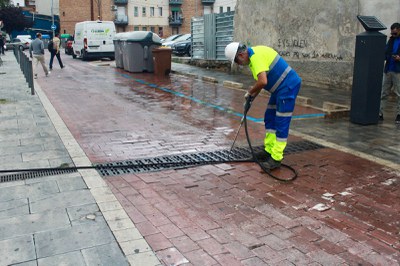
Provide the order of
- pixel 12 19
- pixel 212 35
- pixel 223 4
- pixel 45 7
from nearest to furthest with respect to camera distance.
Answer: pixel 212 35, pixel 12 19, pixel 223 4, pixel 45 7

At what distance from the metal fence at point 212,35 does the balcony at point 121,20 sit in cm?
4348

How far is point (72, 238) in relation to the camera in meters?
3.52

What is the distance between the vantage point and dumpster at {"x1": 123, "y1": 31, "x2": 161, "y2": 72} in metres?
17.6

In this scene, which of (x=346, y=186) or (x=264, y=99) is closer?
(x=346, y=186)

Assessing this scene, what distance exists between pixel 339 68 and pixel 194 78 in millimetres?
5659

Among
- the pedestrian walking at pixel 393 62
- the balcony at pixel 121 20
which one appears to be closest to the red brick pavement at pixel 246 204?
the pedestrian walking at pixel 393 62

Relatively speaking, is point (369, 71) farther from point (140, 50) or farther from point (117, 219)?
point (140, 50)

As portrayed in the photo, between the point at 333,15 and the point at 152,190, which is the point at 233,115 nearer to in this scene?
the point at 152,190

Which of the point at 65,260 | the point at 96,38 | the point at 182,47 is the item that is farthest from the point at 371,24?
the point at 182,47

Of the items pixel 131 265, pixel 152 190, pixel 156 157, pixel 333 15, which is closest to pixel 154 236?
pixel 131 265

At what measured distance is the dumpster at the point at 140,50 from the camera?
692 inches

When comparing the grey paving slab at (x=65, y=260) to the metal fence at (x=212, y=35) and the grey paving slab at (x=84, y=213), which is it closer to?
the grey paving slab at (x=84, y=213)

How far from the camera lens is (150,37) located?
58.1 ft

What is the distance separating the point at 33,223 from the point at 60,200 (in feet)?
1.69
